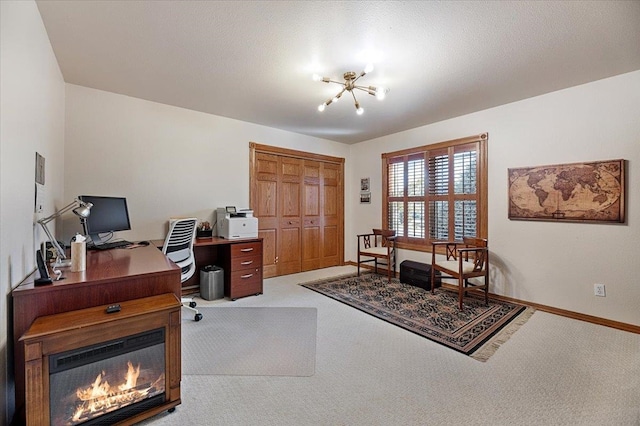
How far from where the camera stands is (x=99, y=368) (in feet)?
4.61

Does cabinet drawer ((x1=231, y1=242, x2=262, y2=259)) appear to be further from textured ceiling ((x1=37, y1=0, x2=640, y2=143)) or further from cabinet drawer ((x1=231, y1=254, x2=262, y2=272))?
textured ceiling ((x1=37, y1=0, x2=640, y2=143))

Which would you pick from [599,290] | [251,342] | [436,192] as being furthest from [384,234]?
[251,342]

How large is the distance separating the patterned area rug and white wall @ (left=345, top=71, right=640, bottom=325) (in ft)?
1.56

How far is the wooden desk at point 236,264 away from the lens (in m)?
3.64

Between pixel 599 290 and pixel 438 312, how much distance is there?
161cm

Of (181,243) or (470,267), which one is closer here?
(181,243)

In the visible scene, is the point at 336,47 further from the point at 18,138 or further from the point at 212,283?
the point at 212,283

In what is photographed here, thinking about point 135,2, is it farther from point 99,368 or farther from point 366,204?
point 366,204

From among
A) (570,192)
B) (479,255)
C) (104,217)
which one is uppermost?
(570,192)

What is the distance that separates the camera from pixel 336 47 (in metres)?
2.32

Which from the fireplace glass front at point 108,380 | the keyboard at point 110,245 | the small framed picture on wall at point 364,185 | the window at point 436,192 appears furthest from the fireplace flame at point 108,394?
the small framed picture on wall at point 364,185

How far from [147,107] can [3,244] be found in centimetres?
271

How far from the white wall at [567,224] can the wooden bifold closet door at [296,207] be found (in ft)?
7.75

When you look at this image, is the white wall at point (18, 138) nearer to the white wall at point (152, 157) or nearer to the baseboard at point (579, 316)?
the white wall at point (152, 157)
